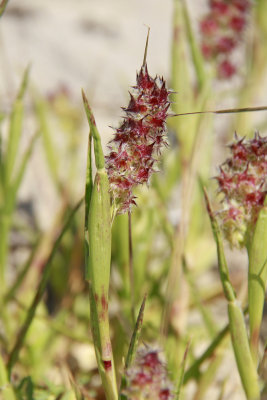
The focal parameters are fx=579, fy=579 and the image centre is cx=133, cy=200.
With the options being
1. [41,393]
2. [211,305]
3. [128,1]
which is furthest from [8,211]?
[128,1]

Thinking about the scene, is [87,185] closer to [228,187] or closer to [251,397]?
[228,187]

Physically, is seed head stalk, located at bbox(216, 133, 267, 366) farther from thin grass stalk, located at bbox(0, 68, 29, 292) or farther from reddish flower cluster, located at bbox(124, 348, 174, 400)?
thin grass stalk, located at bbox(0, 68, 29, 292)

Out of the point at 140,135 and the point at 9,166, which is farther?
the point at 9,166

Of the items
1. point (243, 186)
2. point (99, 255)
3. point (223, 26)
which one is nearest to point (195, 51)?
point (223, 26)

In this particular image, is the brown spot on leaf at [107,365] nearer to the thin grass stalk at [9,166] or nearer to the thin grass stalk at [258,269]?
the thin grass stalk at [258,269]

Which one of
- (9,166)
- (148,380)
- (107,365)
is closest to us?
(148,380)

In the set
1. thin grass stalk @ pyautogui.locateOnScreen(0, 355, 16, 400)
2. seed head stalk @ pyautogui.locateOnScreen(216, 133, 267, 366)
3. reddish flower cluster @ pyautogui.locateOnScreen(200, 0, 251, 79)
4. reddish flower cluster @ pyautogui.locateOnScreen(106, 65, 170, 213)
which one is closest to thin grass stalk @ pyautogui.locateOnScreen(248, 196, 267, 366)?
seed head stalk @ pyautogui.locateOnScreen(216, 133, 267, 366)

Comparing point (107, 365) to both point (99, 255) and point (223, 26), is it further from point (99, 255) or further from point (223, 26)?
point (223, 26)

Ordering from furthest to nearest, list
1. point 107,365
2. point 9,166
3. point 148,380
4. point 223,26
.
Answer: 1. point 223,26
2. point 9,166
3. point 107,365
4. point 148,380
